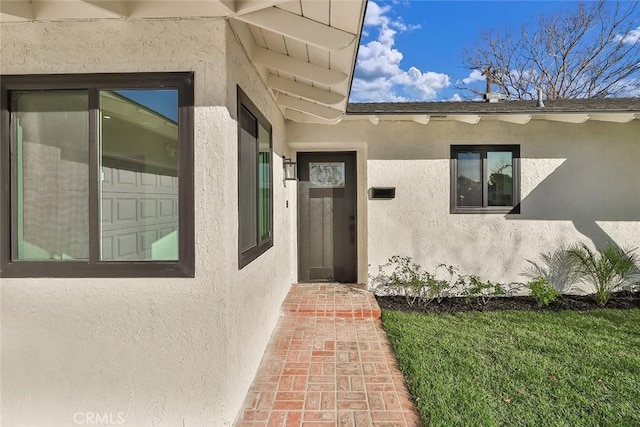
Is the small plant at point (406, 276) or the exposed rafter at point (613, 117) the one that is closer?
the exposed rafter at point (613, 117)

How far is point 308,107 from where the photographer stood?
4484 mm

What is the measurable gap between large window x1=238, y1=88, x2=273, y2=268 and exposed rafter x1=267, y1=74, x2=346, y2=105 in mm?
459

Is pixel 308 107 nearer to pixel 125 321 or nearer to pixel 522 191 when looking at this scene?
pixel 125 321

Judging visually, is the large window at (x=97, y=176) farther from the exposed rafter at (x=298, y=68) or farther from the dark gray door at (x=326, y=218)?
the dark gray door at (x=326, y=218)

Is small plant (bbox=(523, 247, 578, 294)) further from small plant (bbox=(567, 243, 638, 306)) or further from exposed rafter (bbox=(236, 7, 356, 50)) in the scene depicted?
exposed rafter (bbox=(236, 7, 356, 50))

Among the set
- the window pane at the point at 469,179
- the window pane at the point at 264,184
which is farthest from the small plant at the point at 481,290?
the window pane at the point at 264,184

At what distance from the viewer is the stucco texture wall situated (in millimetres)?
Result: 5457

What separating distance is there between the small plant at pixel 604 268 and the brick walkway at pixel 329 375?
3560 millimetres

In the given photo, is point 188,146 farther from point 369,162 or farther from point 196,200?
point 369,162

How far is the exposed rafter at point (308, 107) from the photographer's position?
4.41 metres

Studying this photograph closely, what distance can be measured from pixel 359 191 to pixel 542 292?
3.23 metres

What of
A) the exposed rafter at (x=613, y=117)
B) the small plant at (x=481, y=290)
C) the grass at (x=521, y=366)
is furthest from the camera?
the small plant at (x=481, y=290)

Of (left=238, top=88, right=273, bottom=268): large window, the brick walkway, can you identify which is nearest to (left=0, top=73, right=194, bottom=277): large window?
(left=238, top=88, right=273, bottom=268): large window

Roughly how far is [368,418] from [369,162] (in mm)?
3900
